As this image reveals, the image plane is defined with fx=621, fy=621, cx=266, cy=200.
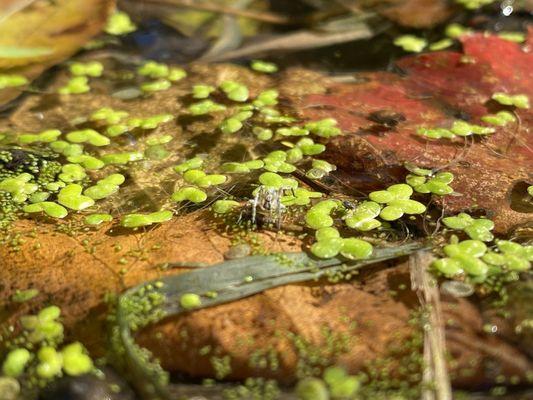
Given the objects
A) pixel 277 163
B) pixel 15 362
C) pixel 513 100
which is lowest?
pixel 15 362

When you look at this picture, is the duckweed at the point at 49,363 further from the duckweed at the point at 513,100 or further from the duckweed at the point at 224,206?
the duckweed at the point at 513,100

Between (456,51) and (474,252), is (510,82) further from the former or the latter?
(474,252)

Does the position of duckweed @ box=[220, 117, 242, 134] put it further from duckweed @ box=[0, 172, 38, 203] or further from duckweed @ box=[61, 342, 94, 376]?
duckweed @ box=[61, 342, 94, 376]

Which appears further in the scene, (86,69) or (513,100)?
(86,69)

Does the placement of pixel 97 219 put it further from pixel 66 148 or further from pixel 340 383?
pixel 340 383

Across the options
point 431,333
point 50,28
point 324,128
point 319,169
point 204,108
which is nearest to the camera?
point 431,333

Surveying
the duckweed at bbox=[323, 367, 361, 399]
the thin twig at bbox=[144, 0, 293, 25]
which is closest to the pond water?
the duckweed at bbox=[323, 367, 361, 399]

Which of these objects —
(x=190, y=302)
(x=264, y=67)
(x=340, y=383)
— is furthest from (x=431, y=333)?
(x=264, y=67)
